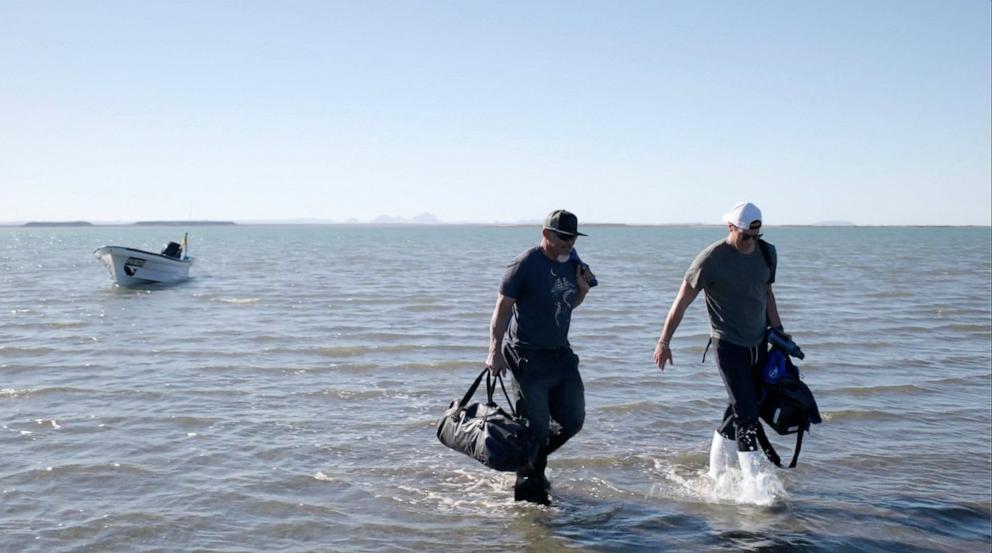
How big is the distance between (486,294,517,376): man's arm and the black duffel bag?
9 centimetres

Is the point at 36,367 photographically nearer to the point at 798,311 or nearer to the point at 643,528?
the point at 643,528

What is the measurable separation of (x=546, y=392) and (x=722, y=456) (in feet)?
5.78

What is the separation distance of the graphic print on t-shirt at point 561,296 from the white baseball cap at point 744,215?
1.21 metres

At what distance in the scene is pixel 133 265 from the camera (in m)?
26.8

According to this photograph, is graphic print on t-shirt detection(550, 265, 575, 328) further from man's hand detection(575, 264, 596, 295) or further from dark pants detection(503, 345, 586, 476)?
dark pants detection(503, 345, 586, 476)

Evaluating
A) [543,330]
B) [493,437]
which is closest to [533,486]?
[493,437]

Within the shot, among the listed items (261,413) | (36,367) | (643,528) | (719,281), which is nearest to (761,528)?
(643,528)

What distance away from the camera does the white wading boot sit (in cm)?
685

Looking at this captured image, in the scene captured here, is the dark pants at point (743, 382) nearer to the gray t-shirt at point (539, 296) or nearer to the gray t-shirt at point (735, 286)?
the gray t-shirt at point (735, 286)

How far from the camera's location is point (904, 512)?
6402 millimetres

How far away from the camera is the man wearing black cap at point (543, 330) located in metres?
5.85

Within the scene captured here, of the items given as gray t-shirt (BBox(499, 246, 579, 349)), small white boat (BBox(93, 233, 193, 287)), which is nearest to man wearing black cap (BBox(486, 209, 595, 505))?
gray t-shirt (BBox(499, 246, 579, 349))

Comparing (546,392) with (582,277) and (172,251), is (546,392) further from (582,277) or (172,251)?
(172,251)

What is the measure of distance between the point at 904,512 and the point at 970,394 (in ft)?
16.0
